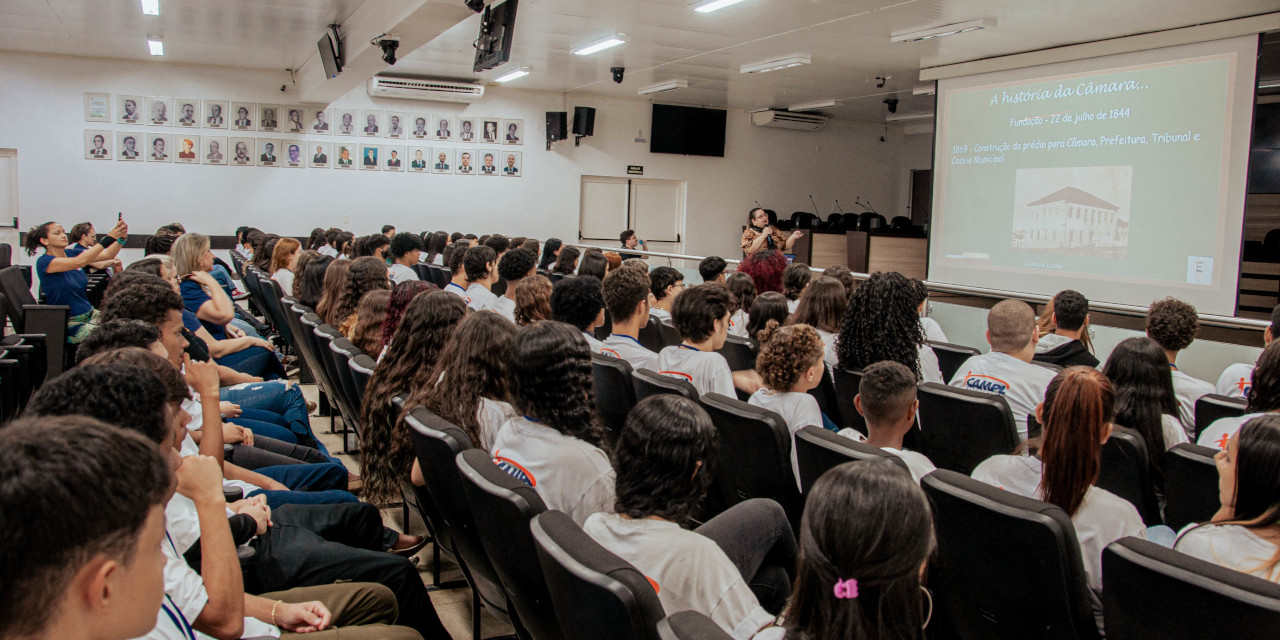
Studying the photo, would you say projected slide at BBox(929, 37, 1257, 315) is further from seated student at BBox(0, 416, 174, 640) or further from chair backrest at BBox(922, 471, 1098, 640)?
seated student at BBox(0, 416, 174, 640)

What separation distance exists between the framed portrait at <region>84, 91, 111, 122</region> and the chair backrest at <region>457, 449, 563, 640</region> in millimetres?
11637

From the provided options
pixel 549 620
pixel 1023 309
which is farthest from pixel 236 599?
pixel 1023 309

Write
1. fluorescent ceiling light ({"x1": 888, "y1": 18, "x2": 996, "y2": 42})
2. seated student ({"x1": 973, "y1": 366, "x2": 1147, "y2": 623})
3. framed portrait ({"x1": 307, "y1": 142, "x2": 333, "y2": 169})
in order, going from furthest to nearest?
framed portrait ({"x1": 307, "y1": 142, "x2": 333, "y2": 169}), fluorescent ceiling light ({"x1": 888, "y1": 18, "x2": 996, "y2": 42}), seated student ({"x1": 973, "y1": 366, "x2": 1147, "y2": 623})

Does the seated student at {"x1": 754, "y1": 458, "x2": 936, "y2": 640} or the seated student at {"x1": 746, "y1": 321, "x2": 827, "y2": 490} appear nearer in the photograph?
the seated student at {"x1": 754, "y1": 458, "x2": 936, "y2": 640}

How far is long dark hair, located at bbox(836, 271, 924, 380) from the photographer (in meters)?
3.67

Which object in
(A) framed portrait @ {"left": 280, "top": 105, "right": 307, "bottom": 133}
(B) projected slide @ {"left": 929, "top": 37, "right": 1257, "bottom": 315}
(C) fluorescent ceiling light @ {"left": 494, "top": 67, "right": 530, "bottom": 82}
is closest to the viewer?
(B) projected slide @ {"left": 929, "top": 37, "right": 1257, "bottom": 315}

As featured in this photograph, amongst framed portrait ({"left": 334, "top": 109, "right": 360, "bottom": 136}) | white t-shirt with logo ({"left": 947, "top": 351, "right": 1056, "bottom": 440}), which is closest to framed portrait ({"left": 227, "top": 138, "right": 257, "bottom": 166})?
framed portrait ({"left": 334, "top": 109, "right": 360, "bottom": 136})

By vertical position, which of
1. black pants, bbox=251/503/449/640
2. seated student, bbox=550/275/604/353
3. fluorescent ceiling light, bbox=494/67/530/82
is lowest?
black pants, bbox=251/503/449/640

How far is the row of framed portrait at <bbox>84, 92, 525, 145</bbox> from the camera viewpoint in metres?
11.0

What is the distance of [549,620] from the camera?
1.76m

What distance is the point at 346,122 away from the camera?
39.9 ft

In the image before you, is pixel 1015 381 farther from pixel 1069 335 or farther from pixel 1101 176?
pixel 1101 176

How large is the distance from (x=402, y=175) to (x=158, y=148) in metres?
3.29

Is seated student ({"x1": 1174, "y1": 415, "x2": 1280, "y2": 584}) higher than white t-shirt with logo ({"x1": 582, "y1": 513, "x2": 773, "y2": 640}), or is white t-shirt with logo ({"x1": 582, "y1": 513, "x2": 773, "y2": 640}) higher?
seated student ({"x1": 1174, "y1": 415, "x2": 1280, "y2": 584})
